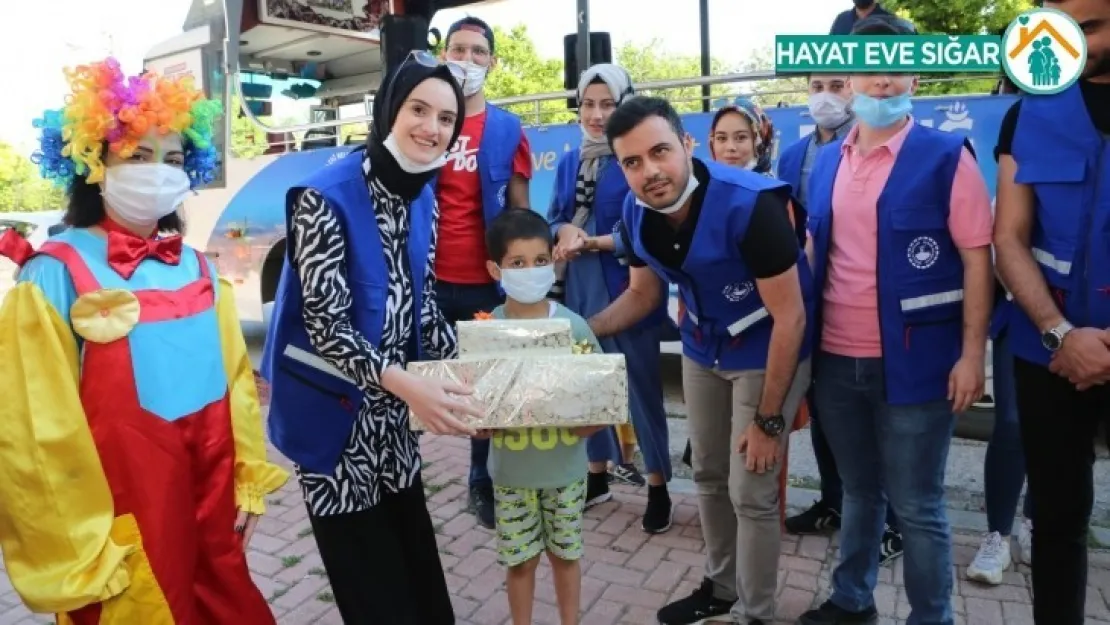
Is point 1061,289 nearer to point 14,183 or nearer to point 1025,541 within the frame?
point 1025,541

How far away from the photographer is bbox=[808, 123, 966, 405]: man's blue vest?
2154mm

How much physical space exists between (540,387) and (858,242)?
41.1 inches

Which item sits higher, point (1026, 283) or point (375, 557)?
point (1026, 283)

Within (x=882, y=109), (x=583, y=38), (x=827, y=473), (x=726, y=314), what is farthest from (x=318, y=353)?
(x=583, y=38)

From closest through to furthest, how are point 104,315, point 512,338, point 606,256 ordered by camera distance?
point 104,315
point 512,338
point 606,256

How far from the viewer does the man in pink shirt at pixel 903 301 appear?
2148 mm

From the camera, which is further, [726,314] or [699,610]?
[699,610]

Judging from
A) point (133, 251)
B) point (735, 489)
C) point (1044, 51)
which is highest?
point (1044, 51)

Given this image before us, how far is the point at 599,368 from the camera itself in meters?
1.98

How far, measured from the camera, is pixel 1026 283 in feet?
6.68

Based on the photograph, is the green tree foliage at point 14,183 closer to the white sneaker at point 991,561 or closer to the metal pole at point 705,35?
the metal pole at point 705,35

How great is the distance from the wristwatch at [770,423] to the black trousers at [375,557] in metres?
1.00

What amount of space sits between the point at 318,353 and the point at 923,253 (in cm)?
163

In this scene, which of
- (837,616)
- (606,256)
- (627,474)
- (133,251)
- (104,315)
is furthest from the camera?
(627,474)
